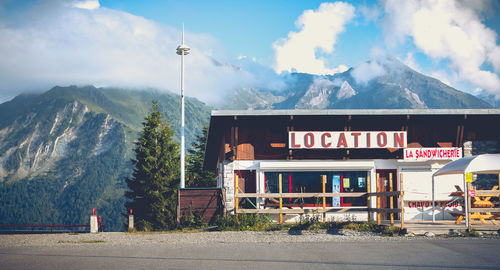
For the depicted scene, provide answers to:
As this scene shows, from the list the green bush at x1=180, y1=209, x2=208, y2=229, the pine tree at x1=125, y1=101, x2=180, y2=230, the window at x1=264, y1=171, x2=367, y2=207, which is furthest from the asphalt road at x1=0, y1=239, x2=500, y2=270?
the pine tree at x1=125, y1=101, x2=180, y2=230

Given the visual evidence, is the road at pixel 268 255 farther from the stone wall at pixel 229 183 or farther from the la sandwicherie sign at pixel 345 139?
the la sandwicherie sign at pixel 345 139

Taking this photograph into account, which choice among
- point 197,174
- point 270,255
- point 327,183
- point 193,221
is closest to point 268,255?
point 270,255

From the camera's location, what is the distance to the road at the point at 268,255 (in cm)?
938

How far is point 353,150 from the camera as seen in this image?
21.8 meters

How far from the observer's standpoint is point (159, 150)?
43.7 metres

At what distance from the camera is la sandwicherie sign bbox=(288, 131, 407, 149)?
20.9 metres

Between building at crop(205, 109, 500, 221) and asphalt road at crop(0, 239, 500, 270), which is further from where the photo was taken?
building at crop(205, 109, 500, 221)

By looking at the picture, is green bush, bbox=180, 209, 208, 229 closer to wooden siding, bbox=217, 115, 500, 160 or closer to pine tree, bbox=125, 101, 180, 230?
wooden siding, bbox=217, 115, 500, 160

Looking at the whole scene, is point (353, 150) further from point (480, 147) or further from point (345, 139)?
point (480, 147)

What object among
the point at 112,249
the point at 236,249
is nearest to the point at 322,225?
the point at 236,249

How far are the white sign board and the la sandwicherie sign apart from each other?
20.9 inches

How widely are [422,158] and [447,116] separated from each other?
7.23 feet

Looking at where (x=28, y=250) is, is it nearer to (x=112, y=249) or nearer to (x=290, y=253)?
(x=112, y=249)

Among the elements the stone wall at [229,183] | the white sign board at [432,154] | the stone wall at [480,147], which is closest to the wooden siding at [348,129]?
the stone wall at [480,147]
